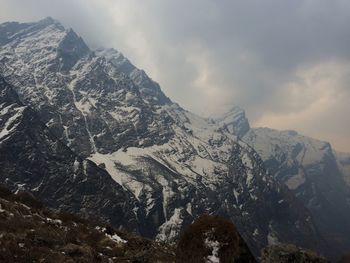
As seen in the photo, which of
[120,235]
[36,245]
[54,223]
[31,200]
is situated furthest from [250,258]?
[31,200]

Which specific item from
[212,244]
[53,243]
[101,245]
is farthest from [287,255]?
[101,245]

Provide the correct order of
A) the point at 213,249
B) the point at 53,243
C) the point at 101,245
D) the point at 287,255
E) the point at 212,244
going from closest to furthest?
1. the point at 213,249
2. the point at 212,244
3. the point at 287,255
4. the point at 53,243
5. the point at 101,245

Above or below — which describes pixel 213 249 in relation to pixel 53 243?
below

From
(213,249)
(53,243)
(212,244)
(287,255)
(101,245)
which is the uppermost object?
(101,245)

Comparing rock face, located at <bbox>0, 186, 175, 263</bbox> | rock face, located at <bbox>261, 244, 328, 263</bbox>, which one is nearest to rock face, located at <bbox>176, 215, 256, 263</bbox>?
rock face, located at <bbox>261, 244, 328, 263</bbox>

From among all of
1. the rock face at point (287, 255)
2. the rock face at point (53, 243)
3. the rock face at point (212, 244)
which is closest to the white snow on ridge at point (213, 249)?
the rock face at point (212, 244)

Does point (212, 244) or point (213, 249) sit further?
point (212, 244)

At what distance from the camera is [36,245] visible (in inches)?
1164

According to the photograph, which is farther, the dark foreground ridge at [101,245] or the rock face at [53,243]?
the rock face at [53,243]

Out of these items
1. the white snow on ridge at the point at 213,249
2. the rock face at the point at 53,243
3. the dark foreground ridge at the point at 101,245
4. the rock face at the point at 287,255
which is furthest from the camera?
the rock face at the point at 53,243

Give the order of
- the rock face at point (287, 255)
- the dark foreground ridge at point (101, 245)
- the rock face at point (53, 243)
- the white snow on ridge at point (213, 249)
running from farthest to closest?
1. the rock face at point (53, 243)
2. the rock face at point (287, 255)
3. the dark foreground ridge at point (101, 245)
4. the white snow on ridge at point (213, 249)

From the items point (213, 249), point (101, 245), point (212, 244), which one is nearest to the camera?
point (213, 249)

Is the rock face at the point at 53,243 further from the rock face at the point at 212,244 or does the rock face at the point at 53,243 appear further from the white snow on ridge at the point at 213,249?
the white snow on ridge at the point at 213,249

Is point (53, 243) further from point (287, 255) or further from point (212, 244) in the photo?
point (287, 255)
